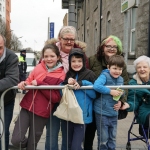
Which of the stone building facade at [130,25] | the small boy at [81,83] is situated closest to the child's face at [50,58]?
the small boy at [81,83]

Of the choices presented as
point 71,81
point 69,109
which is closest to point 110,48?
point 71,81

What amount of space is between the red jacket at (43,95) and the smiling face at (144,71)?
1.03m

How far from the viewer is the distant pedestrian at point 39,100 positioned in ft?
9.80

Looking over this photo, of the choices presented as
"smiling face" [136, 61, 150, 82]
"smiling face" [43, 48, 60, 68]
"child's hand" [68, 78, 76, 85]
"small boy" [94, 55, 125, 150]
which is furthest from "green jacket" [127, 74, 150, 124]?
"smiling face" [43, 48, 60, 68]

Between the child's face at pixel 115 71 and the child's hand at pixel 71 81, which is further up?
the child's face at pixel 115 71

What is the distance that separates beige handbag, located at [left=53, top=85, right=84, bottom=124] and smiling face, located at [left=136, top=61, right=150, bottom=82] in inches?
37.9

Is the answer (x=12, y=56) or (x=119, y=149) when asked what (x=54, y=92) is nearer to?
(x=12, y=56)

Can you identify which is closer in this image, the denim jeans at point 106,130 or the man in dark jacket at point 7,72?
the man in dark jacket at point 7,72

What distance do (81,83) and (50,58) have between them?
495mm

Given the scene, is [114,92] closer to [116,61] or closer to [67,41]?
[116,61]

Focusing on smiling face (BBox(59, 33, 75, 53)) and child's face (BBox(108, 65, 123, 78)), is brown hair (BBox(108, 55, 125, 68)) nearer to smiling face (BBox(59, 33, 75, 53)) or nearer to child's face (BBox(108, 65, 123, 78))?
child's face (BBox(108, 65, 123, 78))

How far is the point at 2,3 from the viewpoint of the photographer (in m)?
73.3

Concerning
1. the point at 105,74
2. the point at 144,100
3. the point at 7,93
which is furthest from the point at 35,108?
the point at 144,100

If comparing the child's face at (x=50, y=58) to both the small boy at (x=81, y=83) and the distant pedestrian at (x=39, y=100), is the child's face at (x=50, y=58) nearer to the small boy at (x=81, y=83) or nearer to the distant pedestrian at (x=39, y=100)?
the distant pedestrian at (x=39, y=100)
